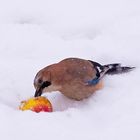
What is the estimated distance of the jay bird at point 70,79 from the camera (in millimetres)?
3943

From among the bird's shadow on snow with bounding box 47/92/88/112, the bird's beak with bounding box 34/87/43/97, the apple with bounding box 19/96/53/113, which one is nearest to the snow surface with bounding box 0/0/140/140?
the bird's shadow on snow with bounding box 47/92/88/112

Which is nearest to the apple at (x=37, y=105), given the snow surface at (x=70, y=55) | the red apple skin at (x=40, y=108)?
the red apple skin at (x=40, y=108)

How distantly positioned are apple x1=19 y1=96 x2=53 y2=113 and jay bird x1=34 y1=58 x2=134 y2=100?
0.06m

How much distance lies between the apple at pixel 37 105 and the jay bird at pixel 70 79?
6 cm

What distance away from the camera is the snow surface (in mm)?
3492

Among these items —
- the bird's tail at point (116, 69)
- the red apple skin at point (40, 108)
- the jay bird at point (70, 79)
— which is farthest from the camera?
the bird's tail at point (116, 69)

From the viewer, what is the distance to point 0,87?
4180 millimetres

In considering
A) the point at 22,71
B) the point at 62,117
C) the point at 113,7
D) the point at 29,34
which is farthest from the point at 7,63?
the point at 113,7

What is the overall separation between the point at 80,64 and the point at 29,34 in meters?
1.26

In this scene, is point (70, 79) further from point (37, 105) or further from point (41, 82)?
point (37, 105)

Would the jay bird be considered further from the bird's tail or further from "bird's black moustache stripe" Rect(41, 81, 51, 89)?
the bird's tail

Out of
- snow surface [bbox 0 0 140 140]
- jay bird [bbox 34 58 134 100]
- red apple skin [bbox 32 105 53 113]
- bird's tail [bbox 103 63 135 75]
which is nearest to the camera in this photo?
snow surface [bbox 0 0 140 140]

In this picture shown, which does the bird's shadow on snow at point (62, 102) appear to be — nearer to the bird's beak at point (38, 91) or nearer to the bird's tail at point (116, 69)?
the bird's beak at point (38, 91)

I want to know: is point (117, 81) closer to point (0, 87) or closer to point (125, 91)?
point (125, 91)
